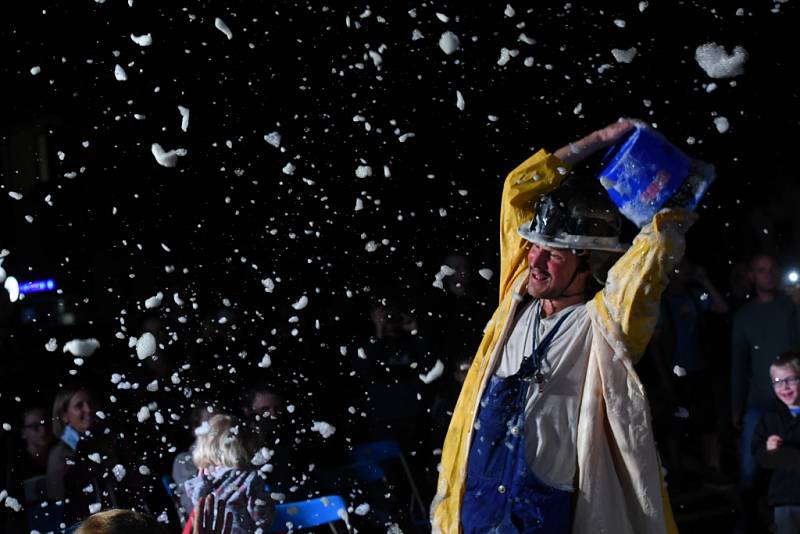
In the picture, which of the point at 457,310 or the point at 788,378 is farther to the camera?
the point at 457,310

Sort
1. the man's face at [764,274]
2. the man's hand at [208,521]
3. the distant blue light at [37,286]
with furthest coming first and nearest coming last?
the distant blue light at [37,286] < the man's face at [764,274] < the man's hand at [208,521]

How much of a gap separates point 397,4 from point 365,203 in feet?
5.41

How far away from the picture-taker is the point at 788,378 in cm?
500

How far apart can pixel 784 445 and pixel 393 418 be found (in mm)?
2326

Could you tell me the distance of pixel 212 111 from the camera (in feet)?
23.1

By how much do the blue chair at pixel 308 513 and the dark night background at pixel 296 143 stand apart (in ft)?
5.60

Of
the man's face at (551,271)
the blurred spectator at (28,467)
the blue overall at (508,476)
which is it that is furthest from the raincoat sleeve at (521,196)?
the blurred spectator at (28,467)

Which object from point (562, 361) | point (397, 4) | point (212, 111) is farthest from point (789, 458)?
point (212, 111)

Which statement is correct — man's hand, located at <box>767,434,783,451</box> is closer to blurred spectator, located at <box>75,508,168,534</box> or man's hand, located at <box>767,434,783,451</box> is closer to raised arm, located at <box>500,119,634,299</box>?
raised arm, located at <box>500,119,634,299</box>

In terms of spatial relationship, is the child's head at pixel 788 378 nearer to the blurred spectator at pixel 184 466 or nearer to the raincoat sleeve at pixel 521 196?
the raincoat sleeve at pixel 521 196

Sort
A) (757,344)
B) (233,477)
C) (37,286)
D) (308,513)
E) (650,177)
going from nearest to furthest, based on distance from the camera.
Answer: (650,177) → (233,477) → (308,513) → (757,344) → (37,286)

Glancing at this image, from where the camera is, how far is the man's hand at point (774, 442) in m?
4.93

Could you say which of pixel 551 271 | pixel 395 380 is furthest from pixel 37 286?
pixel 551 271

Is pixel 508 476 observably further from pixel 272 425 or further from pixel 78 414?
pixel 78 414
